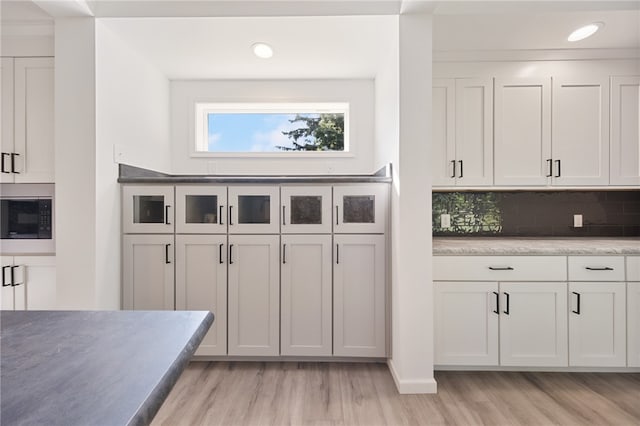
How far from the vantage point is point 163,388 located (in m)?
0.49

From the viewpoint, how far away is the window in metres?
3.09

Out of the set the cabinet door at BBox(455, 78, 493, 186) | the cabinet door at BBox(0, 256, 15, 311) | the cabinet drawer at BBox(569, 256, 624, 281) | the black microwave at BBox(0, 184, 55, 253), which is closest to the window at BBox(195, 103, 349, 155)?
the cabinet door at BBox(455, 78, 493, 186)

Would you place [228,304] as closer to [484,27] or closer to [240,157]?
[240,157]

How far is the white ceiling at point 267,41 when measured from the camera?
6.75 ft

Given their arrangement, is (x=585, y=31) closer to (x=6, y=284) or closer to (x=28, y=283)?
(x=28, y=283)

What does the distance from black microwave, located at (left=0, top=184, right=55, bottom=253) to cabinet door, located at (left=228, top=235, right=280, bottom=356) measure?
53.8 inches

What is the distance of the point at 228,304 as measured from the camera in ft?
7.35

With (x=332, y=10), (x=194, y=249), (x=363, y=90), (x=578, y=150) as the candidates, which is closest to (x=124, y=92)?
(x=194, y=249)

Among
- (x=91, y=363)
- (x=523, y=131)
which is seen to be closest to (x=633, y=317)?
(x=523, y=131)

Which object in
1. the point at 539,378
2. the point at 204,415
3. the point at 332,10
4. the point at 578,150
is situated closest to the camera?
the point at 204,415

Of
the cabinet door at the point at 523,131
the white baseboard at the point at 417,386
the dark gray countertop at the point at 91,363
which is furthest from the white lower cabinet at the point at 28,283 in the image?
the cabinet door at the point at 523,131

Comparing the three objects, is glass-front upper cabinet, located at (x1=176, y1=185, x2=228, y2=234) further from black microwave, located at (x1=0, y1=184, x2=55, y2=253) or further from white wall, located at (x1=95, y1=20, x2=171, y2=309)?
black microwave, located at (x1=0, y1=184, x2=55, y2=253)

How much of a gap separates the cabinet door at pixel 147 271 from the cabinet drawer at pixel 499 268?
74.6 inches

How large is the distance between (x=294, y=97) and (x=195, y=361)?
2415 mm
